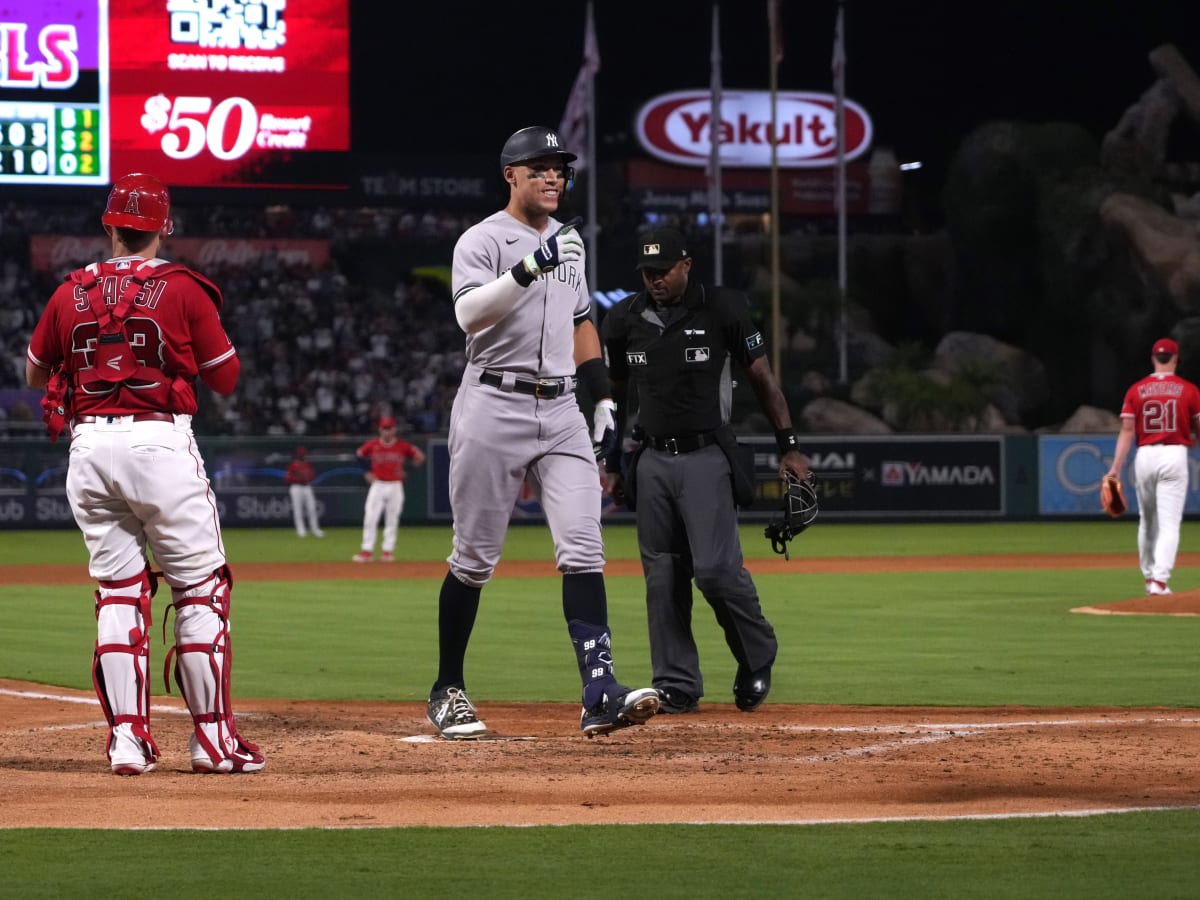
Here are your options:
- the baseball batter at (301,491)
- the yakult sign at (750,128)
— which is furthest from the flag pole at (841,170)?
the baseball batter at (301,491)

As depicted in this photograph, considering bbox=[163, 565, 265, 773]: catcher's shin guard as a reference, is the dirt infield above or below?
below

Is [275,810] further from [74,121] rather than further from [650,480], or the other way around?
[74,121]

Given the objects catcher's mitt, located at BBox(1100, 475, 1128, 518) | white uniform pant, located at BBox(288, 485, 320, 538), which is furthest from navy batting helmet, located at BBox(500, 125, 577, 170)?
white uniform pant, located at BBox(288, 485, 320, 538)

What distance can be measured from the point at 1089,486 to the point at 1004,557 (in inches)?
413

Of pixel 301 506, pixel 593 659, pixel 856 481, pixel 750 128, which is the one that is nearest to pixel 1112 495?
pixel 593 659

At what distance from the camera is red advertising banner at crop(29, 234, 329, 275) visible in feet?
146

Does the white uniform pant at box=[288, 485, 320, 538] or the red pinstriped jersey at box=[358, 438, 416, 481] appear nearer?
the red pinstriped jersey at box=[358, 438, 416, 481]

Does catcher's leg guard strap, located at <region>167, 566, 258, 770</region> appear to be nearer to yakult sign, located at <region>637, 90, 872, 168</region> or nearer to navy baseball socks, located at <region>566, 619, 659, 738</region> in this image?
navy baseball socks, located at <region>566, 619, 659, 738</region>

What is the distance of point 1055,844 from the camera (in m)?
5.01

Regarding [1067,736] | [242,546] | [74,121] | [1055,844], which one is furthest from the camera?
[74,121]

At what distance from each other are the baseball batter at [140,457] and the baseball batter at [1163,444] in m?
9.96

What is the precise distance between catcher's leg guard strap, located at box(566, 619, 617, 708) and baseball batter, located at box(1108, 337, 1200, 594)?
869cm

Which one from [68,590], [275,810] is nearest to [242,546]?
[68,590]

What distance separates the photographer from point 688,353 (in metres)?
8.28
